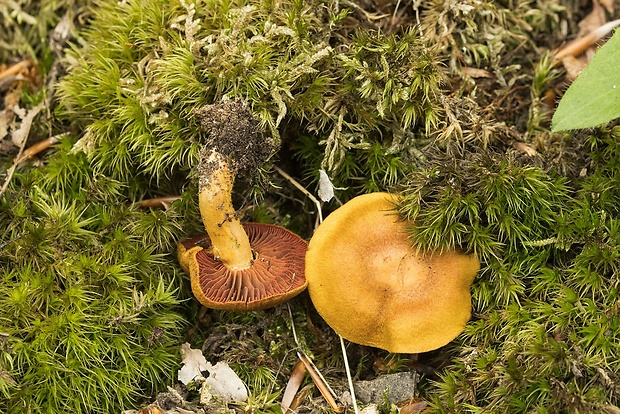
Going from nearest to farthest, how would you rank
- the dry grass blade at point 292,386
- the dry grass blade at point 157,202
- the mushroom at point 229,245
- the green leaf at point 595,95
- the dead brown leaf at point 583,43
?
the green leaf at point 595,95 → the mushroom at point 229,245 → the dry grass blade at point 292,386 → the dry grass blade at point 157,202 → the dead brown leaf at point 583,43

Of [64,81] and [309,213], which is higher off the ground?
[64,81]

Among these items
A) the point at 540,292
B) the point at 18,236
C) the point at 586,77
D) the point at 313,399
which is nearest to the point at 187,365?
the point at 313,399

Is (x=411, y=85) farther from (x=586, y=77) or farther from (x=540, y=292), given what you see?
(x=540, y=292)

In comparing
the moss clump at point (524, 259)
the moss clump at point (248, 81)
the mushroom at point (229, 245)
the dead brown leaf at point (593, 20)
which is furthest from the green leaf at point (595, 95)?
the mushroom at point (229, 245)

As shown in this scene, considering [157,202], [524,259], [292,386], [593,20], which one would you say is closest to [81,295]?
[157,202]

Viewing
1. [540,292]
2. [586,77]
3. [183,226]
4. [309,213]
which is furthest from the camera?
[309,213]

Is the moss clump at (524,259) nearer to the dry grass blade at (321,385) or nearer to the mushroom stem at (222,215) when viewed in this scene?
the dry grass blade at (321,385)
